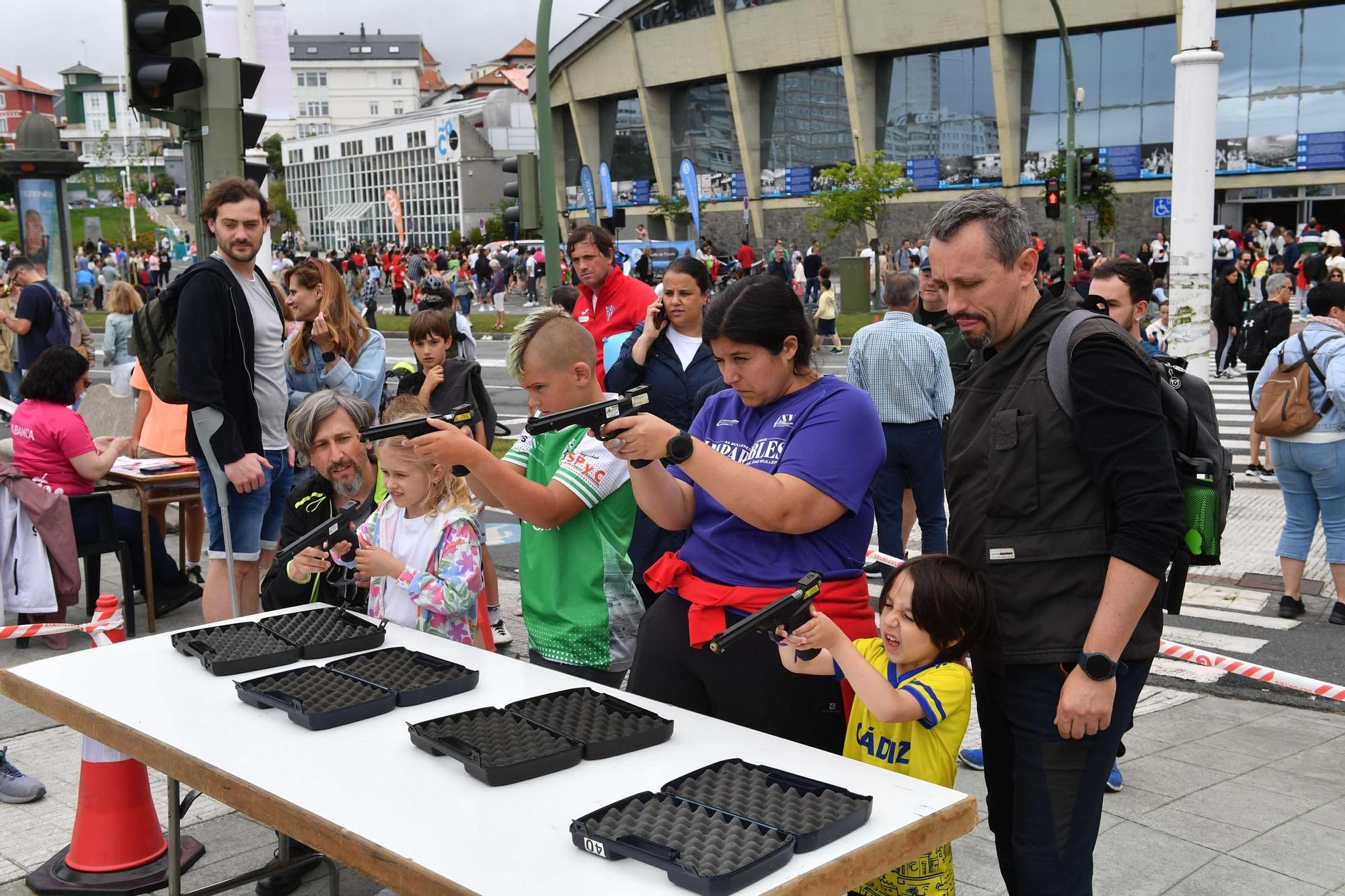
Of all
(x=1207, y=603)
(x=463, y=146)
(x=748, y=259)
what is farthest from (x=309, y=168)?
(x=1207, y=603)

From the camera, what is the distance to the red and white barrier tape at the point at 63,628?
18.6 ft

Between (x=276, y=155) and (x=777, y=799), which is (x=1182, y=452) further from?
(x=276, y=155)

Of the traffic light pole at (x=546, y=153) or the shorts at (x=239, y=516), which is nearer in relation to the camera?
the shorts at (x=239, y=516)

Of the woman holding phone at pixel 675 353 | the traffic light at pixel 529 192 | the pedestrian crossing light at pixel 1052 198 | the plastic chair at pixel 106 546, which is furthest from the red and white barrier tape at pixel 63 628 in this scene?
the pedestrian crossing light at pixel 1052 198

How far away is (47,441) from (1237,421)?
43.5ft

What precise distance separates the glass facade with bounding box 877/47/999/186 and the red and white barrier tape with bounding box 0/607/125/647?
146ft

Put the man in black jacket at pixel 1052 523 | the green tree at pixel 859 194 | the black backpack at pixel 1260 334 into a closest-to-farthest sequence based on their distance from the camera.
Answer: the man in black jacket at pixel 1052 523 < the black backpack at pixel 1260 334 < the green tree at pixel 859 194

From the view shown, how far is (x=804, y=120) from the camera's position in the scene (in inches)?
2101

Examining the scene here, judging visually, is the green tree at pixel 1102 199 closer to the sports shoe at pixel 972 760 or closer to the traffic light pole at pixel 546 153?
the traffic light pole at pixel 546 153

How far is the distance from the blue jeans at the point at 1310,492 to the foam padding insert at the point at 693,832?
6076 mm

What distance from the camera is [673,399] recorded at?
546 centimetres

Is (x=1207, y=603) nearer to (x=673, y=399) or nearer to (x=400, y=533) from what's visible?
(x=673, y=399)

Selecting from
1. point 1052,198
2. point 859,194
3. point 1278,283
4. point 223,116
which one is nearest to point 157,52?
point 223,116

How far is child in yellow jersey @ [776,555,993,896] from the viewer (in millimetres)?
2797
